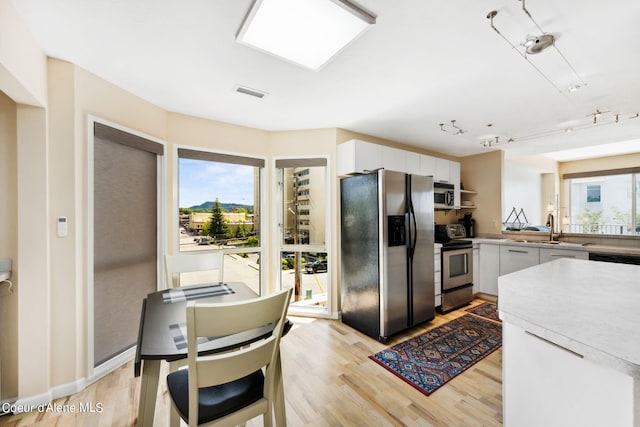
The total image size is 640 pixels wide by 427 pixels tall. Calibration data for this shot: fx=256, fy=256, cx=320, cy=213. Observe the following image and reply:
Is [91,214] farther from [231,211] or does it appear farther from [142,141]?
[231,211]

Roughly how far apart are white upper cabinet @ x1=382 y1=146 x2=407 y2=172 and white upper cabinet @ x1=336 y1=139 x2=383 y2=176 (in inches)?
4.0

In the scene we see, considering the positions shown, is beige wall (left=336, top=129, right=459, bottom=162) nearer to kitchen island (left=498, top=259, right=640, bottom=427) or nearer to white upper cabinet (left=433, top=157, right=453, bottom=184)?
white upper cabinet (left=433, top=157, right=453, bottom=184)

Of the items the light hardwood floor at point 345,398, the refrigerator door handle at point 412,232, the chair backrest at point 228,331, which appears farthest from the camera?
the refrigerator door handle at point 412,232

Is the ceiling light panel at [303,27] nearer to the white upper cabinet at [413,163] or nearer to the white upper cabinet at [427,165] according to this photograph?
the white upper cabinet at [413,163]

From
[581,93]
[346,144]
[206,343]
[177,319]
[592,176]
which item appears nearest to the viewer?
[206,343]

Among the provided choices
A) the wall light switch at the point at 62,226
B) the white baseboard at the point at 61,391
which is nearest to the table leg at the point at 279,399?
the white baseboard at the point at 61,391

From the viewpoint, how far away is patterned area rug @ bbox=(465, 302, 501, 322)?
3379 mm

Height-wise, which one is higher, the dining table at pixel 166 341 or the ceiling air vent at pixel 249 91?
the ceiling air vent at pixel 249 91

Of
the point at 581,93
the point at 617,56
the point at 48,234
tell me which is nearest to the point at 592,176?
the point at 581,93

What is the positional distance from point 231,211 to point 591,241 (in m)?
5.09

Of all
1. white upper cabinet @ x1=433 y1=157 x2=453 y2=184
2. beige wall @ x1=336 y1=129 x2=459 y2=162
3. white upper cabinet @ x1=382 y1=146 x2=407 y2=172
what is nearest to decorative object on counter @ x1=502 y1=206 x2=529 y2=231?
white upper cabinet @ x1=433 y1=157 x2=453 y2=184

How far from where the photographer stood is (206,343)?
3.79 feet

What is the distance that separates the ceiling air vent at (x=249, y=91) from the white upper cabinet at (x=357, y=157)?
1191 millimetres

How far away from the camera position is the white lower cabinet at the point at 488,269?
13.1 ft
